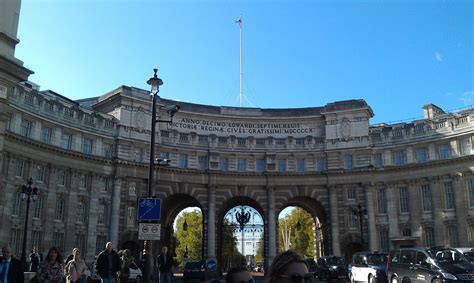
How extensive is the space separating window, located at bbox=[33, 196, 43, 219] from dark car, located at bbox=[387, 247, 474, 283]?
98.9 ft

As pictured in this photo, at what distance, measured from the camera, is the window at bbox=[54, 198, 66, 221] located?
1667 inches

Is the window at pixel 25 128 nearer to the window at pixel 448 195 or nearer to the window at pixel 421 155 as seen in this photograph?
the window at pixel 421 155

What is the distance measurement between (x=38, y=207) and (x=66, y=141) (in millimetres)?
6867

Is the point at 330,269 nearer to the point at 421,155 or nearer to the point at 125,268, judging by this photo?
the point at 125,268

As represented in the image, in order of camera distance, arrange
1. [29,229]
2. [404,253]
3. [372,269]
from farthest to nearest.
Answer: [29,229] < [372,269] < [404,253]

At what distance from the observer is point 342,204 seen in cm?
5088

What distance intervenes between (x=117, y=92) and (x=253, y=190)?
1801 centimetres

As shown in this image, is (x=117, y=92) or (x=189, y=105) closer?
(x=117, y=92)

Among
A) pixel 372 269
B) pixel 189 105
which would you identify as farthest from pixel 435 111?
pixel 372 269

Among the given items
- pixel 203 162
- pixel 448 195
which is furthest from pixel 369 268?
pixel 203 162

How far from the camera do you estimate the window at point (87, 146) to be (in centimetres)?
4591

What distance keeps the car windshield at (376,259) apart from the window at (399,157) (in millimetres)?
24521

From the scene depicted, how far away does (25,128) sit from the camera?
40.7 meters

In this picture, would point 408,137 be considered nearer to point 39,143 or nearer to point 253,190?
point 253,190
